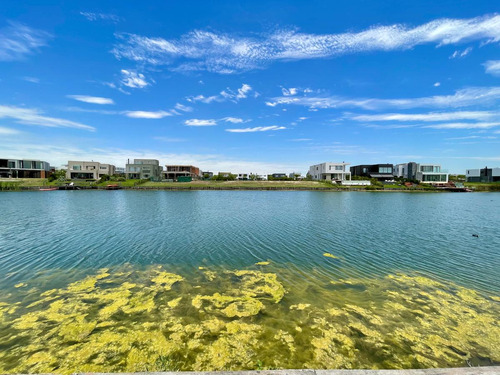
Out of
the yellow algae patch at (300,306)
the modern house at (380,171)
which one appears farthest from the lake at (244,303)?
the modern house at (380,171)

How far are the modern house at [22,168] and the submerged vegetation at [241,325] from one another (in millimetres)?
141776

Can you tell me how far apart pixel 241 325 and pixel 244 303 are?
5.29 feet

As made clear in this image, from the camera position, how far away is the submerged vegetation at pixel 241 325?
691cm

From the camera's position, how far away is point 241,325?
8531 millimetres

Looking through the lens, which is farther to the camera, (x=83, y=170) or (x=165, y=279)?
(x=83, y=170)

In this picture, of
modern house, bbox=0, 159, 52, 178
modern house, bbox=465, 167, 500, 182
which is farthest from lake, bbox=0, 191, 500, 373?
modern house, bbox=465, 167, 500, 182

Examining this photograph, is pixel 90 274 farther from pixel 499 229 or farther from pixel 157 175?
pixel 157 175

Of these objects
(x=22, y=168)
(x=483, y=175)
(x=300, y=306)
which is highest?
(x=22, y=168)

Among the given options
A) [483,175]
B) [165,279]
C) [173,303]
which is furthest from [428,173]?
[173,303]

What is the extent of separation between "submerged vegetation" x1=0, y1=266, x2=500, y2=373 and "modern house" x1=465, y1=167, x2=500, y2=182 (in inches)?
6196

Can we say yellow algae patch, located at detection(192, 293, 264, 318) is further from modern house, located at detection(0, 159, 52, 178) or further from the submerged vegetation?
modern house, located at detection(0, 159, 52, 178)

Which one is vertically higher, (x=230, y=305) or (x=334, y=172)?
(x=334, y=172)

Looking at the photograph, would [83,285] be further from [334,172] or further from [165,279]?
[334,172]

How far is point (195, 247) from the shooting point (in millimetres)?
18500
